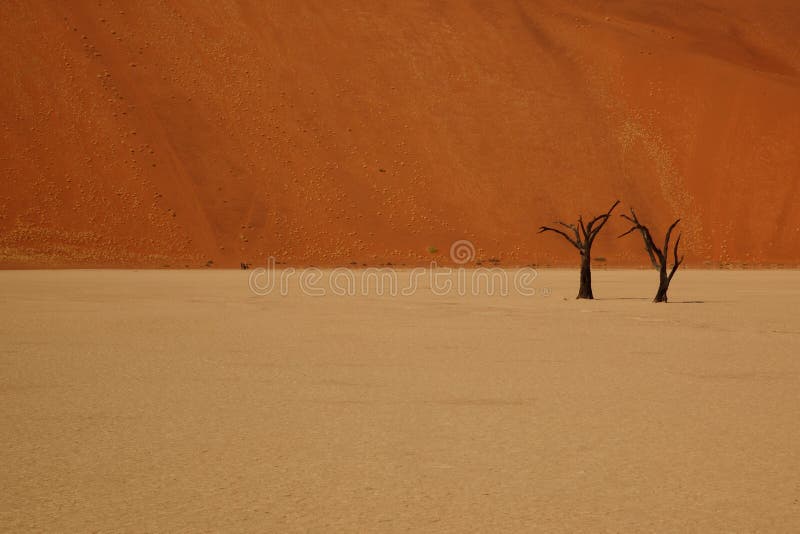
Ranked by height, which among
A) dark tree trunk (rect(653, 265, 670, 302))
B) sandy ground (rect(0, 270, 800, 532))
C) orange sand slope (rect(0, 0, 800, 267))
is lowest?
sandy ground (rect(0, 270, 800, 532))

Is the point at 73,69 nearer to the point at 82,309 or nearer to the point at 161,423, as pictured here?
the point at 82,309

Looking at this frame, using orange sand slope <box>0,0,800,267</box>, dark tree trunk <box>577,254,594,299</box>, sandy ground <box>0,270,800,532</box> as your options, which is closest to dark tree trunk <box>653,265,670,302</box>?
dark tree trunk <box>577,254,594,299</box>

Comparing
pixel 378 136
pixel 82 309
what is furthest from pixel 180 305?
pixel 378 136

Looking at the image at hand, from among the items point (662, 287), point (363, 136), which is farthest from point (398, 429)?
point (363, 136)

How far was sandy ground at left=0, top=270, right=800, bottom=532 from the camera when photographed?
4.93 metres

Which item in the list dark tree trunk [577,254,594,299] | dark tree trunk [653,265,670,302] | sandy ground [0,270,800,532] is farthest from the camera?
dark tree trunk [577,254,594,299]

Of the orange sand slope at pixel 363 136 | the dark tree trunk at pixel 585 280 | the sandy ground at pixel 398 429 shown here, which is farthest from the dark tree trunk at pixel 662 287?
the orange sand slope at pixel 363 136

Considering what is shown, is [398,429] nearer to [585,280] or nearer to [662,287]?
[662,287]

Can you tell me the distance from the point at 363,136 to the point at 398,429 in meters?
53.3

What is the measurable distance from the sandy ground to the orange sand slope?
121 ft

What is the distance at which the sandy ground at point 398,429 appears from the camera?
194 inches

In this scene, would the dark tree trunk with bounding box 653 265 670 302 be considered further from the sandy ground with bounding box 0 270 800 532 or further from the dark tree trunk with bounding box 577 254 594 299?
the sandy ground with bounding box 0 270 800 532

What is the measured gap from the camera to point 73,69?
56625 millimetres

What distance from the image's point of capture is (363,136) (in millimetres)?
59594
